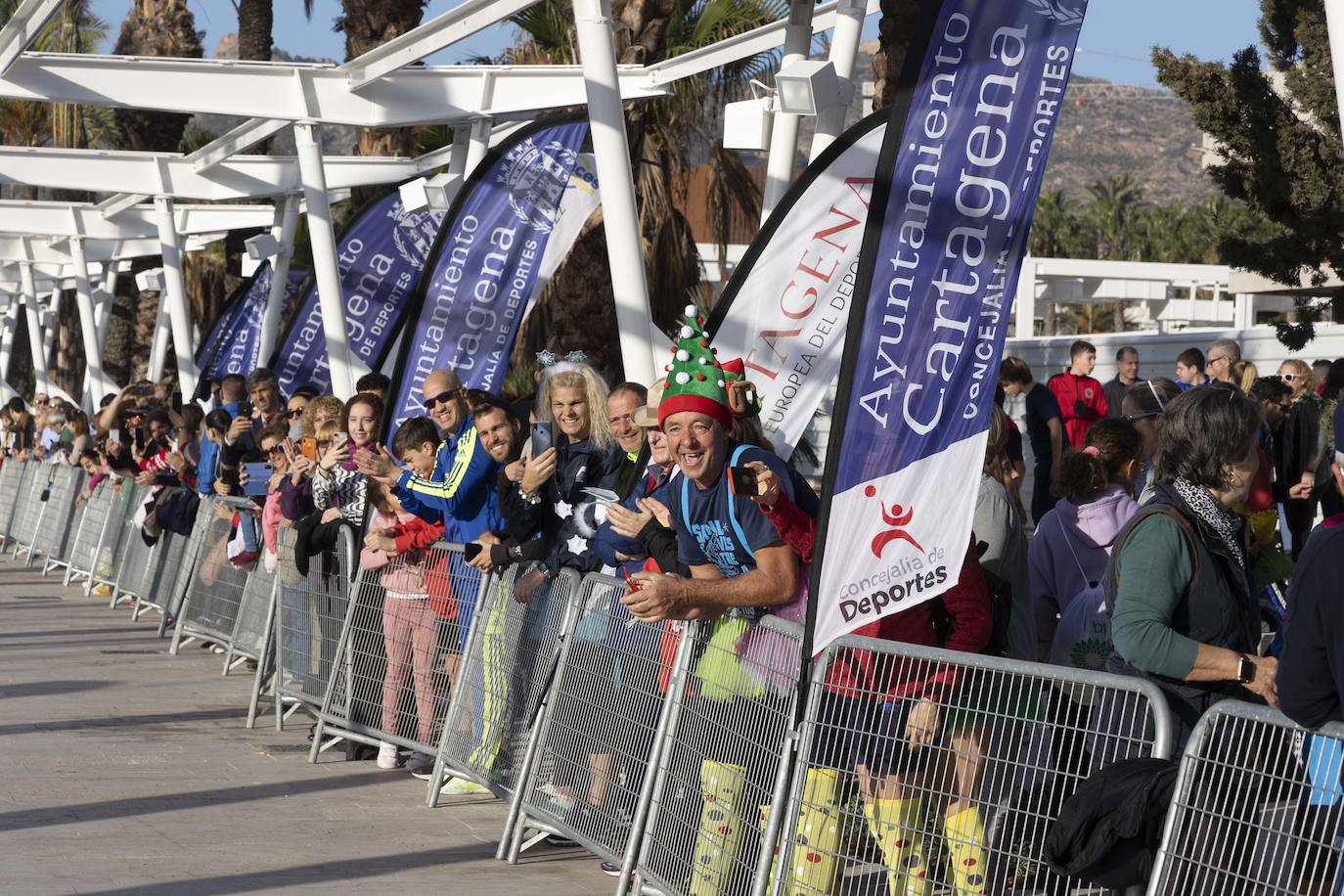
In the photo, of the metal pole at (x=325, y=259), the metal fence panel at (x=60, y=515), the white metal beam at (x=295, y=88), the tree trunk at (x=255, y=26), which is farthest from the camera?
the tree trunk at (x=255, y=26)

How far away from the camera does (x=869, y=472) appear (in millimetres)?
4934

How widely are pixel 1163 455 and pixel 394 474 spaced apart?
4855mm

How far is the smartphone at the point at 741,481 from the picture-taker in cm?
529

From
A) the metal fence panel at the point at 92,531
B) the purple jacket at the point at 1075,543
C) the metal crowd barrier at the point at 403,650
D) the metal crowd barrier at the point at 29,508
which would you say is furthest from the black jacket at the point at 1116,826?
the metal crowd barrier at the point at 29,508

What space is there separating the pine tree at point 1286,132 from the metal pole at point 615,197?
8.26m

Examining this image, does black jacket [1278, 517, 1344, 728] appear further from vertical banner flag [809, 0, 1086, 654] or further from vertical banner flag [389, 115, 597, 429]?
vertical banner flag [389, 115, 597, 429]

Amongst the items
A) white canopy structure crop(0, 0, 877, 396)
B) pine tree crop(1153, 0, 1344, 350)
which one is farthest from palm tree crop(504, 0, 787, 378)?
pine tree crop(1153, 0, 1344, 350)

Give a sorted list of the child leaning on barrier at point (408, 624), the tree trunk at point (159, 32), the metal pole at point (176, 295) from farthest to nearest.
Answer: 1. the tree trunk at point (159, 32)
2. the metal pole at point (176, 295)
3. the child leaning on barrier at point (408, 624)

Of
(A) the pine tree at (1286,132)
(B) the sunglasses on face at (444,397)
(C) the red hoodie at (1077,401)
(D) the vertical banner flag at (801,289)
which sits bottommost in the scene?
(B) the sunglasses on face at (444,397)

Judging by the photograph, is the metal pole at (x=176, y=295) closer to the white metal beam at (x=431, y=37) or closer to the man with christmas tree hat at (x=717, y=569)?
the white metal beam at (x=431, y=37)

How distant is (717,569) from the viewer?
578cm

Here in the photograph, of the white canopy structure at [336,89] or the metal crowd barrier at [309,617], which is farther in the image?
the white canopy structure at [336,89]

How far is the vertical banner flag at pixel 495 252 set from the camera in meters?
12.0

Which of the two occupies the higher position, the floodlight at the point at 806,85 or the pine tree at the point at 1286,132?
the pine tree at the point at 1286,132
